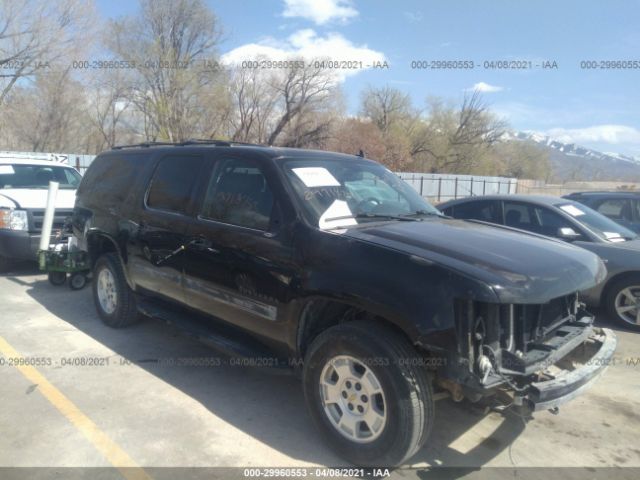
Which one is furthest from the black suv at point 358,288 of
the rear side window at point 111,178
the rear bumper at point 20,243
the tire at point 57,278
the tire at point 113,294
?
the rear bumper at point 20,243

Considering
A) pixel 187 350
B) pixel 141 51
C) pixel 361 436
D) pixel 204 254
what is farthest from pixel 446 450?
pixel 141 51

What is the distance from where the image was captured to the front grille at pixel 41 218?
769cm

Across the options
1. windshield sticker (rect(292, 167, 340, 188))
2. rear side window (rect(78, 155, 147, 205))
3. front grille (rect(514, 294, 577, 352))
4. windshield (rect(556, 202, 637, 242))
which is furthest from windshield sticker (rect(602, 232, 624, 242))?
rear side window (rect(78, 155, 147, 205))

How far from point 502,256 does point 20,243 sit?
283 inches

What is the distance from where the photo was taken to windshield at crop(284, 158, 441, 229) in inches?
141

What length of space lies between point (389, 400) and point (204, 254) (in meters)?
1.95

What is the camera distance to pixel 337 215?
11.7ft

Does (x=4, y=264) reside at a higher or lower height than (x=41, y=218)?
lower

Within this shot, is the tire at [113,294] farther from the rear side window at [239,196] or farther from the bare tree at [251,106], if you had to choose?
the bare tree at [251,106]

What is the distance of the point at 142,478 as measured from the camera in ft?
9.89

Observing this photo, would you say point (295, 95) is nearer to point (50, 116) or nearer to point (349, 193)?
point (50, 116)

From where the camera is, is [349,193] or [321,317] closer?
[321,317]

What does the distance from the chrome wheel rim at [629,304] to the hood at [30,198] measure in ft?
25.1

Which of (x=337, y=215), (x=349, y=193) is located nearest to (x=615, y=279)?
(x=349, y=193)
